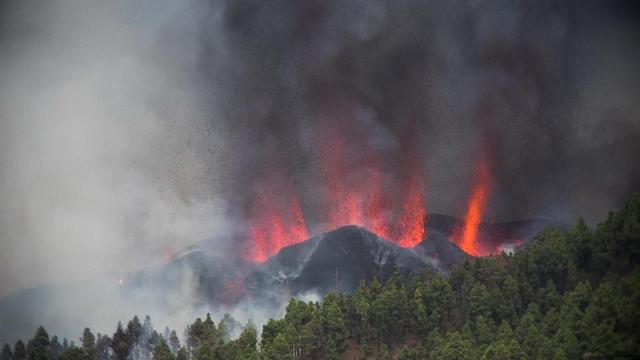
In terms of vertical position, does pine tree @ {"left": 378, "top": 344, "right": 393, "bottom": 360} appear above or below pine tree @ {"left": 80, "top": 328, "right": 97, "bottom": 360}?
below

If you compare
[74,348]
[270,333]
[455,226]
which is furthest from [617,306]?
[455,226]

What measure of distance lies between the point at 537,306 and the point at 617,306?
11.4m

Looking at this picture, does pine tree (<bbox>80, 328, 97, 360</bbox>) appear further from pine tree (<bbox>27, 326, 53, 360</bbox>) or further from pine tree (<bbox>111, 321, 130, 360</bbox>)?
pine tree (<bbox>27, 326, 53, 360</bbox>)

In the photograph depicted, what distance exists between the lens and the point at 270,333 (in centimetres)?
9706

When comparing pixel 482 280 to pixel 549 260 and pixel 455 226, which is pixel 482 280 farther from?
pixel 455 226

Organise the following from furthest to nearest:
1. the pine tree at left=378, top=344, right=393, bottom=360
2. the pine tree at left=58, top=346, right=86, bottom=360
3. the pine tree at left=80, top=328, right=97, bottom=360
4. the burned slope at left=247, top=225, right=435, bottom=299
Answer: the burned slope at left=247, top=225, right=435, bottom=299
the pine tree at left=80, top=328, right=97, bottom=360
the pine tree at left=58, top=346, right=86, bottom=360
the pine tree at left=378, top=344, right=393, bottom=360

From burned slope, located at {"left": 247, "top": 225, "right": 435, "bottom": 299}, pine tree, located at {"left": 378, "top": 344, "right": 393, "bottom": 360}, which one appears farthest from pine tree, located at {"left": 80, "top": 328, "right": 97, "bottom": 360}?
burned slope, located at {"left": 247, "top": 225, "right": 435, "bottom": 299}

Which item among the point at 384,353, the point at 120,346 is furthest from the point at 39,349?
the point at 384,353

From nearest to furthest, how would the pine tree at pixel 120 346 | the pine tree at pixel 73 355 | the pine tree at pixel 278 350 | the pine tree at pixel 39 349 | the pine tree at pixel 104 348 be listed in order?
1. the pine tree at pixel 278 350
2. the pine tree at pixel 73 355
3. the pine tree at pixel 39 349
4. the pine tree at pixel 120 346
5. the pine tree at pixel 104 348

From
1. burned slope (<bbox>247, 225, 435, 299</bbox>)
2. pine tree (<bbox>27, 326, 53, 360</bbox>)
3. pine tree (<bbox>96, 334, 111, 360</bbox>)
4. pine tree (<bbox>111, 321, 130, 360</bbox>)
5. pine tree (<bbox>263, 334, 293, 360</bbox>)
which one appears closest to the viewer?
pine tree (<bbox>263, 334, 293, 360</bbox>)

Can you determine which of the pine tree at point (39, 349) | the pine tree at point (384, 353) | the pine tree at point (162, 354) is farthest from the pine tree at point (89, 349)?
the pine tree at point (384, 353)

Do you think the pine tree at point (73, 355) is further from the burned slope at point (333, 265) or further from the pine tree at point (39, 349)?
the burned slope at point (333, 265)

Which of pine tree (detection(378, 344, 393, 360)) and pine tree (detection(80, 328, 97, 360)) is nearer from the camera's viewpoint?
pine tree (detection(378, 344, 393, 360))

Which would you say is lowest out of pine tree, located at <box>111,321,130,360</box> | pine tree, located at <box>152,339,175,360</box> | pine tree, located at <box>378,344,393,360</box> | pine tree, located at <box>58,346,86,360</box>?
pine tree, located at <box>378,344,393,360</box>
